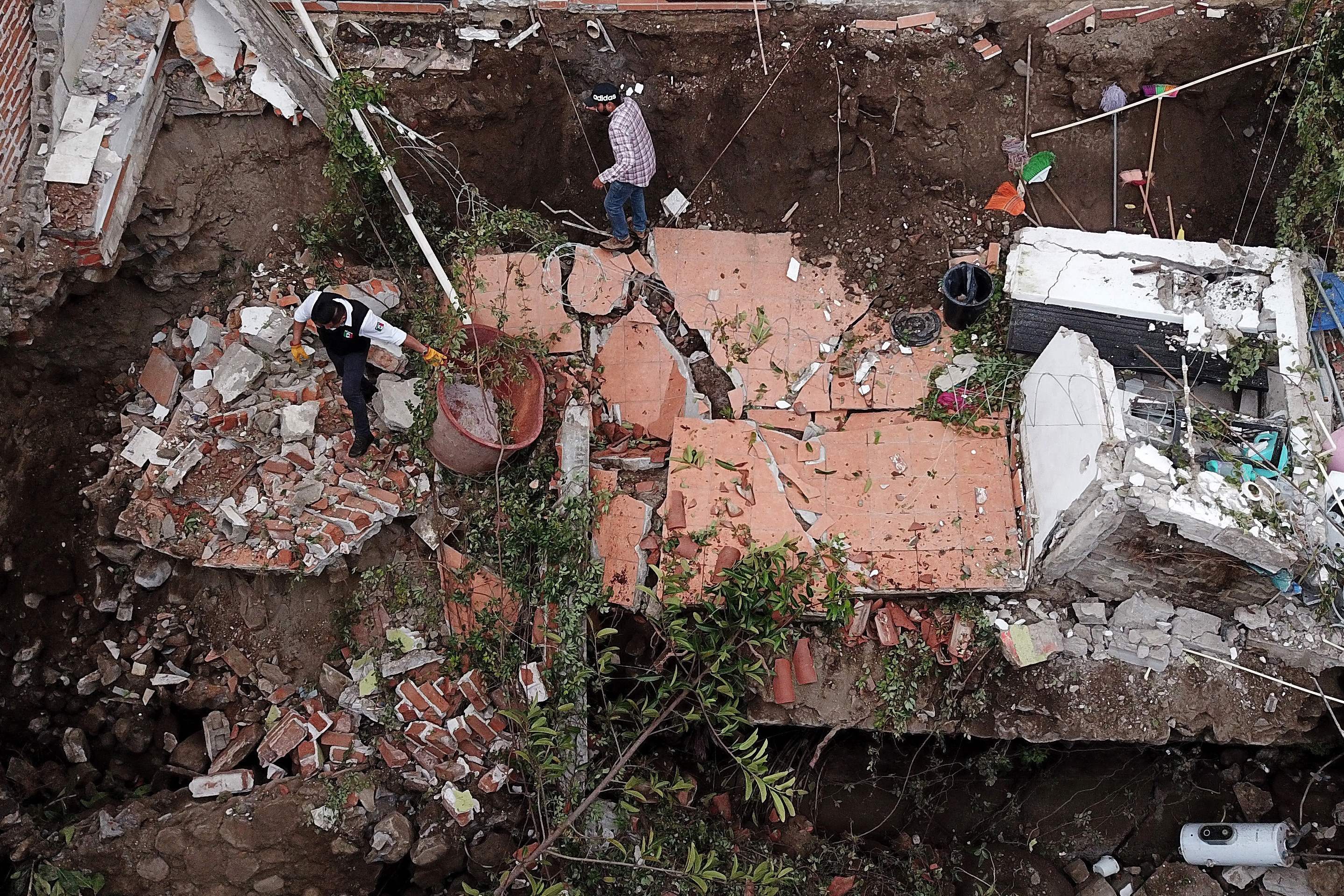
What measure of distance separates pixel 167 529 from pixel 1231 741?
22.0 ft

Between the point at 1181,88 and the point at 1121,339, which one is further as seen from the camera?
the point at 1181,88

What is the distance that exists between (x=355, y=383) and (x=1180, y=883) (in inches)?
242

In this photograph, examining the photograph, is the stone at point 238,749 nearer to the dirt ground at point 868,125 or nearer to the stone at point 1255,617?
the dirt ground at point 868,125

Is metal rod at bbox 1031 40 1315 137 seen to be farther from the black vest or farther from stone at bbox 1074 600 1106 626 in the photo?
the black vest

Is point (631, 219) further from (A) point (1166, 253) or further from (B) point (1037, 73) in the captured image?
(A) point (1166, 253)

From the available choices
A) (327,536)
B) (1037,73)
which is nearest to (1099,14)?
(1037,73)

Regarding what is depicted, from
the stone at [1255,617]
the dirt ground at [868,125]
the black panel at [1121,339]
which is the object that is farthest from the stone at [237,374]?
the stone at [1255,617]

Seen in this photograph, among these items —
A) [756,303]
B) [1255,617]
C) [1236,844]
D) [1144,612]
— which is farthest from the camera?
[756,303]

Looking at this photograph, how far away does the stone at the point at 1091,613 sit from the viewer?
5.43 m

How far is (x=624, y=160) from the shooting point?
19.6ft

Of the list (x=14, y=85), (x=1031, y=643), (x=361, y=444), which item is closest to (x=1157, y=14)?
(x=1031, y=643)

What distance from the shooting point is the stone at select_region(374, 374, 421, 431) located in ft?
19.6

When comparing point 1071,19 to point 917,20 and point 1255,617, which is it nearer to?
point 917,20

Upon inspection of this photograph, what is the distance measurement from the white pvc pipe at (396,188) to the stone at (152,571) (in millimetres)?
2575
